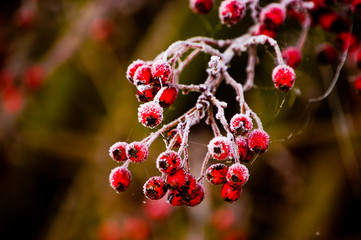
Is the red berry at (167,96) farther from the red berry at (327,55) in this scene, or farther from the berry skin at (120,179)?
the red berry at (327,55)

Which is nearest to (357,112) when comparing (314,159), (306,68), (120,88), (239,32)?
(314,159)

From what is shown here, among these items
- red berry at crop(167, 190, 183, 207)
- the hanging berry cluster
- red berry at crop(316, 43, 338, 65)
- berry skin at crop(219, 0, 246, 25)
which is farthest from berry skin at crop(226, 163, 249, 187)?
red berry at crop(316, 43, 338, 65)

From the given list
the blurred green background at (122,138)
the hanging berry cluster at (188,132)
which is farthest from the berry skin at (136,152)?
the blurred green background at (122,138)

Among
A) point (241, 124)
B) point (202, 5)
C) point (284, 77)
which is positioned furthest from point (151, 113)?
point (202, 5)

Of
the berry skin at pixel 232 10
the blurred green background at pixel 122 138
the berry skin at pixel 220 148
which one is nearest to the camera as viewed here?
the berry skin at pixel 220 148

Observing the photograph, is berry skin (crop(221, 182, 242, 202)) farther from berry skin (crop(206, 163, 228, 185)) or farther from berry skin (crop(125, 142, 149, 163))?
berry skin (crop(125, 142, 149, 163))
